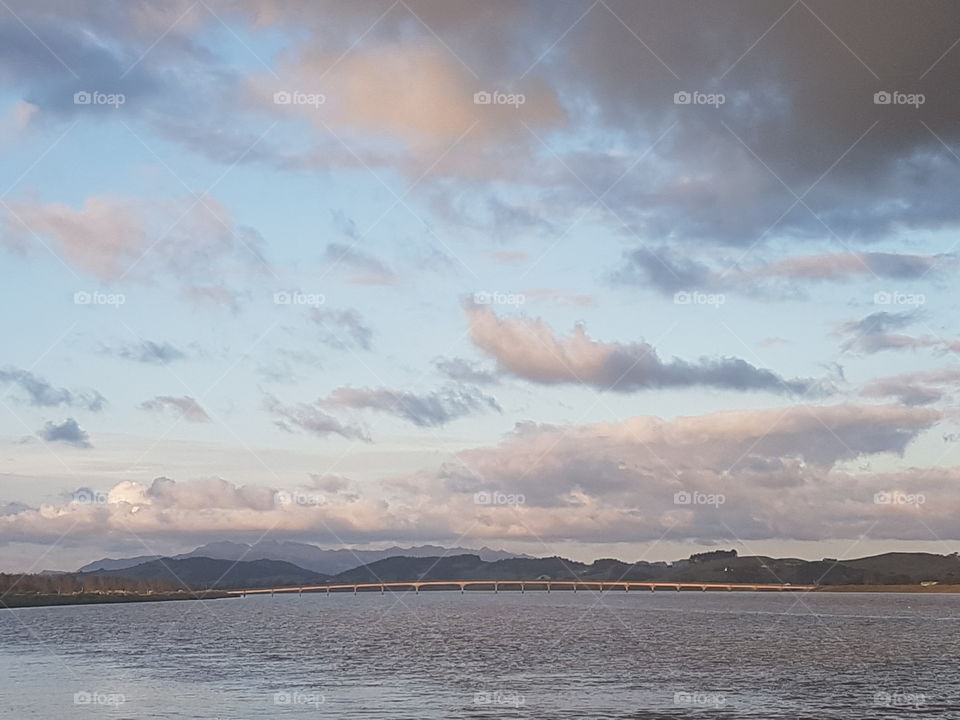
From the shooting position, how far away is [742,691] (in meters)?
56.4

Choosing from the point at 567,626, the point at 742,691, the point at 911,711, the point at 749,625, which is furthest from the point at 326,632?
the point at 911,711

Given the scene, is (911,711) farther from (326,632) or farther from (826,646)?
(326,632)

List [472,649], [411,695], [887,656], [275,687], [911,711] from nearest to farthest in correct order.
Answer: [911,711] < [411,695] < [275,687] < [887,656] < [472,649]

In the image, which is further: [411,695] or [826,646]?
[826,646]

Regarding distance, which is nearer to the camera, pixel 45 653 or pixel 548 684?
pixel 548 684

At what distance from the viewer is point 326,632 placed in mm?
118812

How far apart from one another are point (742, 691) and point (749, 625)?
83138mm

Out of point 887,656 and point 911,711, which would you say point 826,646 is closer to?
point 887,656

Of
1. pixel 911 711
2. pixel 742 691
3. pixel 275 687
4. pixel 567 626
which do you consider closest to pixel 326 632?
pixel 567 626

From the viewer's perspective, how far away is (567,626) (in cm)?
13288

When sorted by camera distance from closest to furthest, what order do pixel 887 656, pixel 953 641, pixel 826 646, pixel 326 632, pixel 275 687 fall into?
pixel 275 687, pixel 887 656, pixel 826 646, pixel 953 641, pixel 326 632

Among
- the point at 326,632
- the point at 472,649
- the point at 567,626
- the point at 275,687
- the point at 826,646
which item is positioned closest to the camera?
the point at 275,687

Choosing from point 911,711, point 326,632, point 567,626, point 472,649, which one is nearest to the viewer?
point 911,711

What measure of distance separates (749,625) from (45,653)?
276 ft
